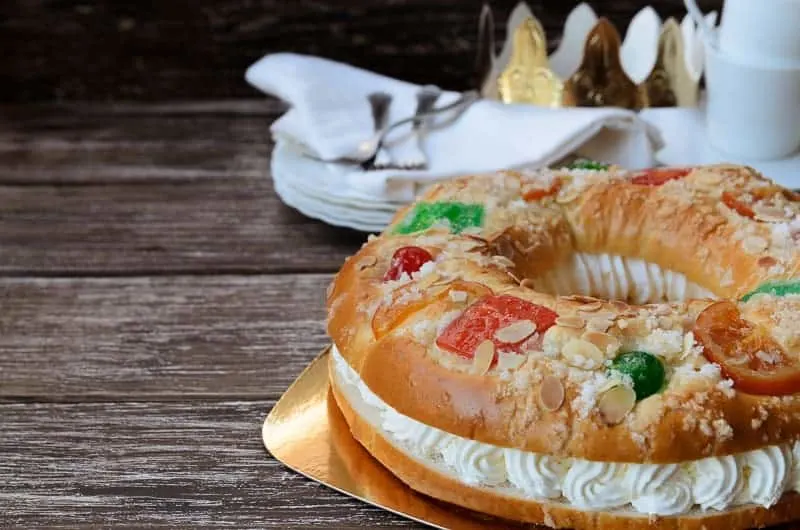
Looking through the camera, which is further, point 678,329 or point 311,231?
point 311,231

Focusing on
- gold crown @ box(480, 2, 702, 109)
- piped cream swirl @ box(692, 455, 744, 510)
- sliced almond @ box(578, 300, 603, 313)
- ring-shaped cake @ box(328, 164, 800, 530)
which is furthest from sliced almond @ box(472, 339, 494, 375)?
gold crown @ box(480, 2, 702, 109)

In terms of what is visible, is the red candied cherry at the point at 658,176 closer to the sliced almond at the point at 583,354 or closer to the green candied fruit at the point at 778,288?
the green candied fruit at the point at 778,288

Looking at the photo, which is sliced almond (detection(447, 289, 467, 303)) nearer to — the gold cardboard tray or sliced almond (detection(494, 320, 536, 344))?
sliced almond (detection(494, 320, 536, 344))

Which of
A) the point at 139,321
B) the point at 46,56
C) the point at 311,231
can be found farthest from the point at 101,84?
the point at 139,321

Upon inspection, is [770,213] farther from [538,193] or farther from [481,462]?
[481,462]

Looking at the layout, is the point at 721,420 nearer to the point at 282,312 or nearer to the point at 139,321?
the point at 282,312
